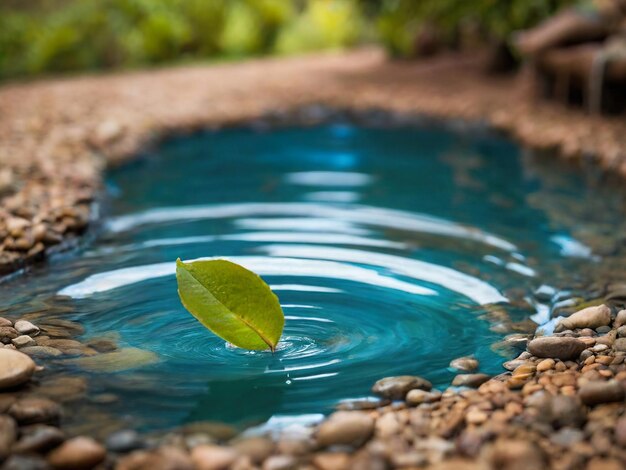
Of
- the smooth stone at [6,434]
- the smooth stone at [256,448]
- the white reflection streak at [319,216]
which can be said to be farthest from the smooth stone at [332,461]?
the white reflection streak at [319,216]

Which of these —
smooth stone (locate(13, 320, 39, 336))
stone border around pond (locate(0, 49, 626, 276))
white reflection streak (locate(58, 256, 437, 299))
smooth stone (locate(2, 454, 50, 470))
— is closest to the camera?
smooth stone (locate(2, 454, 50, 470))

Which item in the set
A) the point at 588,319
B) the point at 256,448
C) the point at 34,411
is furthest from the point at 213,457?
the point at 588,319

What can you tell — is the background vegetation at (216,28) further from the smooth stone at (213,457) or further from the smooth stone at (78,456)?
the smooth stone at (78,456)

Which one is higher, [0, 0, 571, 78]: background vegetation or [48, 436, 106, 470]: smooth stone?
[0, 0, 571, 78]: background vegetation

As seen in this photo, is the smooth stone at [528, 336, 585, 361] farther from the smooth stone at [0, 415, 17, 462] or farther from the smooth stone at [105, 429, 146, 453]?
the smooth stone at [0, 415, 17, 462]

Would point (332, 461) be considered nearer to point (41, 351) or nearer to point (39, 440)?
point (39, 440)

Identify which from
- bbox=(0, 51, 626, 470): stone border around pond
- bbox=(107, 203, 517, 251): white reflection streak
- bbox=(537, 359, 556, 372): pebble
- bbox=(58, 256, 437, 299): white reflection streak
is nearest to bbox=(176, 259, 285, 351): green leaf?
bbox=(0, 51, 626, 470): stone border around pond
